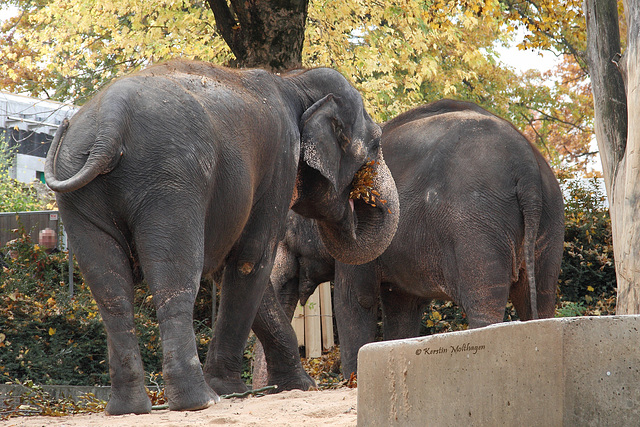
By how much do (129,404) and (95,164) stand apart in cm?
122

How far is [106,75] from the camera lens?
16.6 m

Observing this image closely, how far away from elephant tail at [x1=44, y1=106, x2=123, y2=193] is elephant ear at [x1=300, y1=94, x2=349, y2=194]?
188cm

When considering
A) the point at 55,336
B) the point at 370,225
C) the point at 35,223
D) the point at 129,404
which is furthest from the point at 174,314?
the point at 35,223

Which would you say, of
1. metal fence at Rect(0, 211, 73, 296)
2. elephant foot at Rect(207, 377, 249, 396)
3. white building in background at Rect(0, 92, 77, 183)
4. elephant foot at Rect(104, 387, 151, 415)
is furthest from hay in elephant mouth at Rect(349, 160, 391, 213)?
white building in background at Rect(0, 92, 77, 183)

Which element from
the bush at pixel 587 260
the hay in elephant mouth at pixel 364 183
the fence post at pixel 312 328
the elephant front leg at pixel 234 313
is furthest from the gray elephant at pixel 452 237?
the bush at pixel 587 260

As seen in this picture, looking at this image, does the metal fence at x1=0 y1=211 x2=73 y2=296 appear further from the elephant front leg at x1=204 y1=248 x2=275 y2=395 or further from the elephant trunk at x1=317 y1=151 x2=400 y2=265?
the elephant front leg at x1=204 y1=248 x2=275 y2=395

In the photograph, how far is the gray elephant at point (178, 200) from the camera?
13.8 ft

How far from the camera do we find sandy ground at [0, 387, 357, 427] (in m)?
3.89

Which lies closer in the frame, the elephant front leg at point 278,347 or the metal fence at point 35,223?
the elephant front leg at point 278,347

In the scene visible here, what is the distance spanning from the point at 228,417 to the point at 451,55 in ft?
47.1

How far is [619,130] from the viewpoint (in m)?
7.64

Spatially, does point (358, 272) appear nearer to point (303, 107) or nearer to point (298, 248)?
point (298, 248)

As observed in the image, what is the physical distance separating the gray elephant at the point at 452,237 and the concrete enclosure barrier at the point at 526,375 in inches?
135

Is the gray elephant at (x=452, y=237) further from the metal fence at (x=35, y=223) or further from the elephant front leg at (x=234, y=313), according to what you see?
the metal fence at (x=35, y=223)
